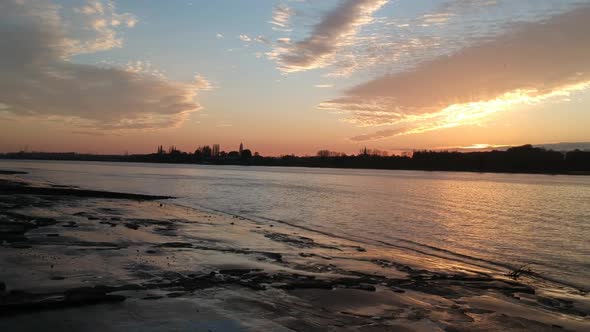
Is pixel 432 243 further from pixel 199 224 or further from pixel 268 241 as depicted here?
pixel 199 224

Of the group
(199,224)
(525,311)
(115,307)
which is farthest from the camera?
(199,224)

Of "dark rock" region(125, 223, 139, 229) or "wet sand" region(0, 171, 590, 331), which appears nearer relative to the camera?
"wet sand" region(0, 171, 590, 331)

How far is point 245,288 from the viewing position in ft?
→ 34.1

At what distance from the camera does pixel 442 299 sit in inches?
419

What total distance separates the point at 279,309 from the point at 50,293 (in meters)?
4.80

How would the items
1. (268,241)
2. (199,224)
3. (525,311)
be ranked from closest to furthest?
(525,311), (268,241), (199,224)

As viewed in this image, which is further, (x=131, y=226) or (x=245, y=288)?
(x=131, y=226)

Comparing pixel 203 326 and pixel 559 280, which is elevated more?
pixel 203 326

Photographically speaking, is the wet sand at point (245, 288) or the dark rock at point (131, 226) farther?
the dark rock at point (131, 226)

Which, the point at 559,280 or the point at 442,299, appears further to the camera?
the point at 559,280

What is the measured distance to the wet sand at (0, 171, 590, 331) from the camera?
7.85 meters

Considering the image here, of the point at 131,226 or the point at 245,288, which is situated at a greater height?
the point at 245,288

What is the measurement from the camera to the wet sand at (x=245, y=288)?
7.85 metres

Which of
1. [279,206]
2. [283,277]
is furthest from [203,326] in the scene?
[279,206]
